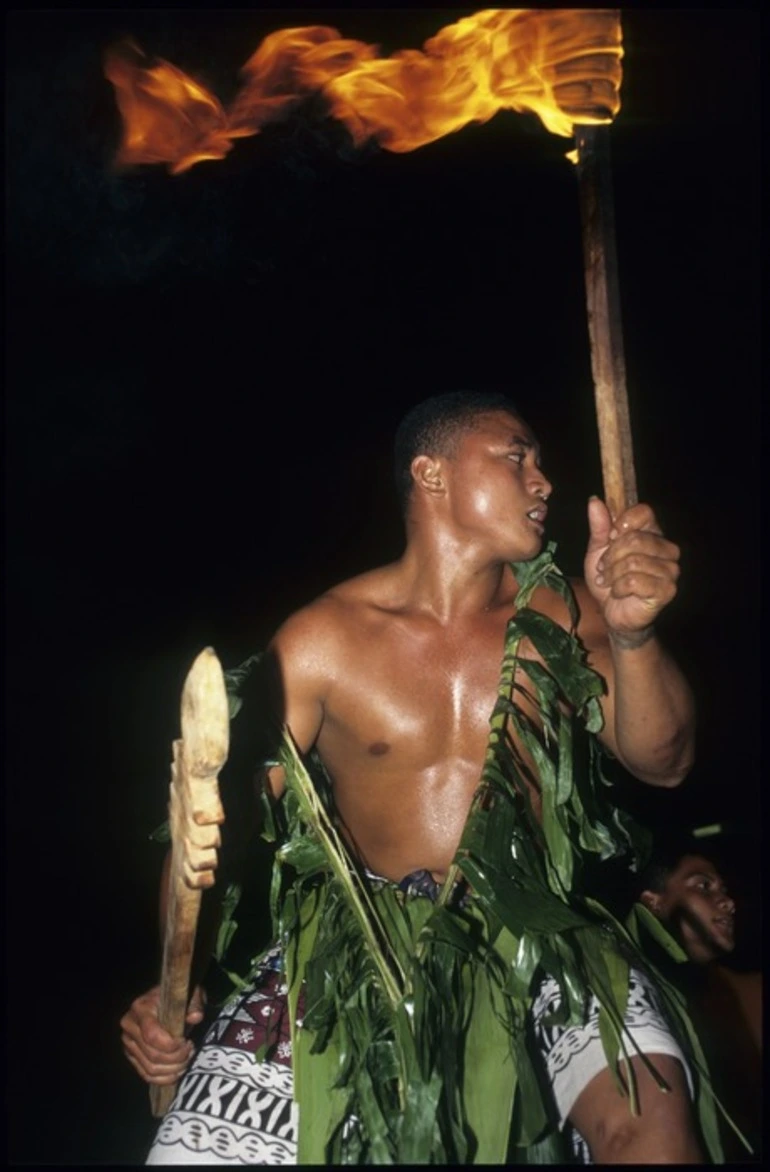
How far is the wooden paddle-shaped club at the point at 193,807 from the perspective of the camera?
1.74 meters

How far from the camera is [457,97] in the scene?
3.17 metres

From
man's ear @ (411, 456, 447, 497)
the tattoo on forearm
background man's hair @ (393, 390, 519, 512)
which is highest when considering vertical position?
background man's hair @ (393, 390, 519, 512)

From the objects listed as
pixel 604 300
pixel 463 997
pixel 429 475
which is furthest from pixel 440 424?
pixel 463 997

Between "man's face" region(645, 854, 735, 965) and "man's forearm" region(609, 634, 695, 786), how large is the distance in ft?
4.06

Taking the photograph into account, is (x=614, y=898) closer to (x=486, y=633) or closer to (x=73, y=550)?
(x=486, y=633)

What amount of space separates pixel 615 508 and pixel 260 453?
2.76 metres

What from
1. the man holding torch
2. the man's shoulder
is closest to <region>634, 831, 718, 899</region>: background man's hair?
the man holding torch

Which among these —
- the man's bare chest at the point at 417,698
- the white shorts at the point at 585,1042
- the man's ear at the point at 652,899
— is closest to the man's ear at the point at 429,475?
the man's bare chest at the point at 417,698

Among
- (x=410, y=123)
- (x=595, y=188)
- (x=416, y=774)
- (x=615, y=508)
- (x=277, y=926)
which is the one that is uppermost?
(x=410, y=123)

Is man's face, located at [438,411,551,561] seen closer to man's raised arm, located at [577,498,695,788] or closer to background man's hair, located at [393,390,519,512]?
background man's hair, located at [393,390,519,512]

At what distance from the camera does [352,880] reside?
8.30 feet

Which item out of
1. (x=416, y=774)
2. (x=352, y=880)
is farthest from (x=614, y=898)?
(x=352, y=880)

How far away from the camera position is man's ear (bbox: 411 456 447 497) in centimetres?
309

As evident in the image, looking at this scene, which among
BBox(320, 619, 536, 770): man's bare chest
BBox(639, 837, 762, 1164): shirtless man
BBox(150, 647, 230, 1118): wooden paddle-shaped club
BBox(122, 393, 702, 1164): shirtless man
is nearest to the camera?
BBox(150, 647, 230, 1118): wooden paddle-shaped club
